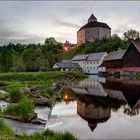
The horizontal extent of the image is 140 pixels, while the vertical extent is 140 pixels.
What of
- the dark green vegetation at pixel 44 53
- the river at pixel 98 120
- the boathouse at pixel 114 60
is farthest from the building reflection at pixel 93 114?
the boathouse at pixel 114 60

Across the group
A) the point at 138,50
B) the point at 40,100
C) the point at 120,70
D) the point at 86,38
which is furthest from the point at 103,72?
the point at 40,100

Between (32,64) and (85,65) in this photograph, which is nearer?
(32,64)

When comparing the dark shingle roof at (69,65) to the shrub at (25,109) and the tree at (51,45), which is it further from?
the shrub at (25,109)

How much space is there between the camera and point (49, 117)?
15.8m

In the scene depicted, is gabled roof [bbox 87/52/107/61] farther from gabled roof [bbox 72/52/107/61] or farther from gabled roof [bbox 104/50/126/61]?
gabled roof [bbox 104/50/126/61]

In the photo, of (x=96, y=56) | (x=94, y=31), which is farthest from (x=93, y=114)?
(x=94, y=31)

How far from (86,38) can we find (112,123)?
12101 cm


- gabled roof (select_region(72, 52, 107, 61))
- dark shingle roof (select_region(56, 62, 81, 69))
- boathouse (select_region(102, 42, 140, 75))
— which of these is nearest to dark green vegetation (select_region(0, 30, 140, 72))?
dark shingle roof (select_region(56, 62, 81, 69))

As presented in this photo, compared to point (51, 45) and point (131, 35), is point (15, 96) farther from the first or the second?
point (51, 45)

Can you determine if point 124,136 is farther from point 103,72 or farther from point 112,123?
point 103,72

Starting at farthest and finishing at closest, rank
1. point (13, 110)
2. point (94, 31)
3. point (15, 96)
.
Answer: point (94, 31) → point (15, 96) → point (13, 110)

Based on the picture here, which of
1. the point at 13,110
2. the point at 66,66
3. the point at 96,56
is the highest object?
the point at 96,56

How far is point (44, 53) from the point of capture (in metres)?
114

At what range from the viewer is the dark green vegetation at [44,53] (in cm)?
7407
